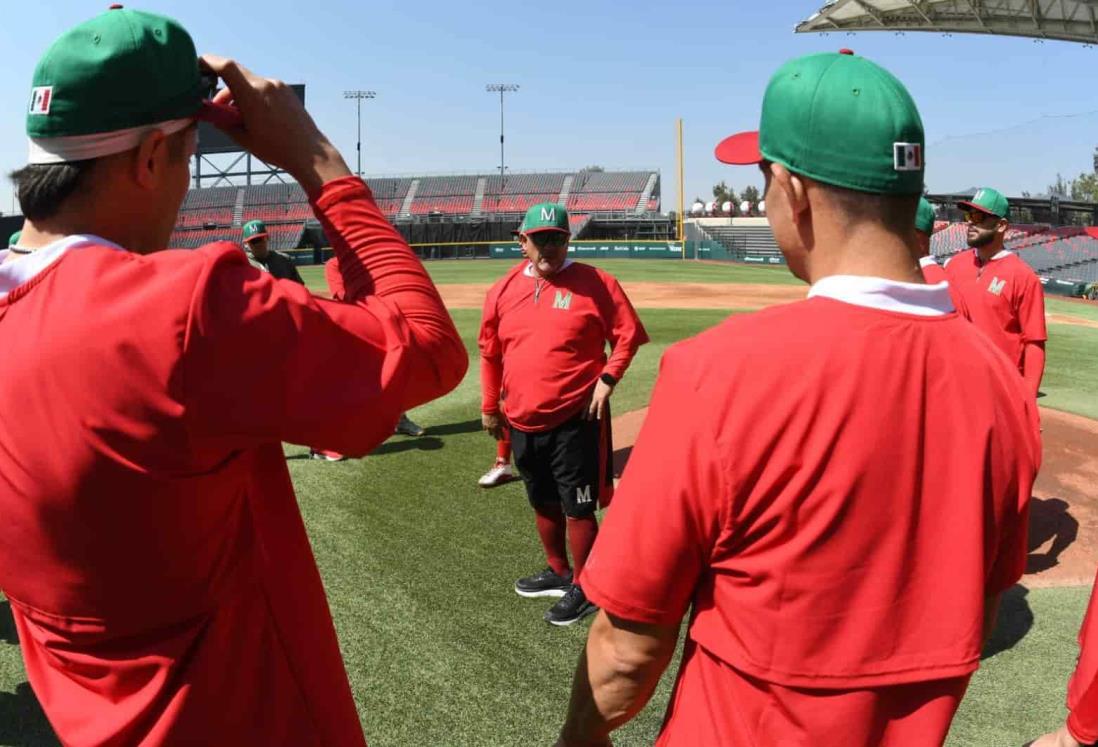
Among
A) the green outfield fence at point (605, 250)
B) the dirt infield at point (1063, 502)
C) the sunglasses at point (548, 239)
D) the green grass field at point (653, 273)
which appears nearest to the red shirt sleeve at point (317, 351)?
the sunglasses at point (548, 239)

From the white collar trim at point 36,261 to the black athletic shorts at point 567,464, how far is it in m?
3.91

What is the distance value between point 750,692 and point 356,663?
3.28m

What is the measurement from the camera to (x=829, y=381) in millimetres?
1295

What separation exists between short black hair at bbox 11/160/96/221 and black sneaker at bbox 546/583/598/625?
3.87m

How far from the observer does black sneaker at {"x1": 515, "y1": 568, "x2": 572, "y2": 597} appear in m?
5.09

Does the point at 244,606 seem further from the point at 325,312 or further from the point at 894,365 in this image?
the point at 894,365

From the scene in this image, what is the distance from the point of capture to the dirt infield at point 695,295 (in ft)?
69.4

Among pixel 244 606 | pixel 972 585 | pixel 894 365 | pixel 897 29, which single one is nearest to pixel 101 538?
pixel 244 606

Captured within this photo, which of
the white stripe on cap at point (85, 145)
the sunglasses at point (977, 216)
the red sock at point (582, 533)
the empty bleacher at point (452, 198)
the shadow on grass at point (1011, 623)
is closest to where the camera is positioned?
the white stripe on cap at point (85, 145)

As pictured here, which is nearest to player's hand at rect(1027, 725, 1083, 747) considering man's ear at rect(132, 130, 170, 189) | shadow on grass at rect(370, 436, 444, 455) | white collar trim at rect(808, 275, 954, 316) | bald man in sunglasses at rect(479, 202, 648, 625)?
white collar trim at rect(808, 275, 954, 316)

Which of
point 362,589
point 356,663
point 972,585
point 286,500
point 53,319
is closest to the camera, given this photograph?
point 53,319

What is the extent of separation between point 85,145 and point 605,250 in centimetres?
4777

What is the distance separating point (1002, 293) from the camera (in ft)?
19.6

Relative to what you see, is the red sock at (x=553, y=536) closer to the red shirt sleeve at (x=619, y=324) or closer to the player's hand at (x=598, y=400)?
the player's hand at (x=598, y=400)
